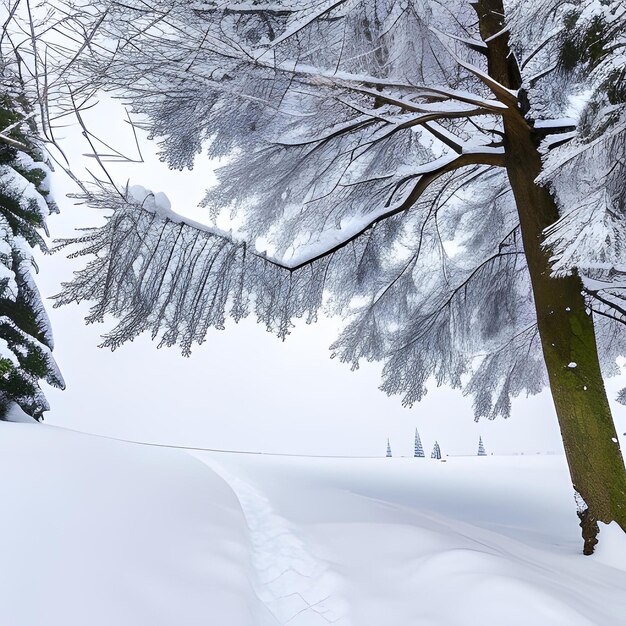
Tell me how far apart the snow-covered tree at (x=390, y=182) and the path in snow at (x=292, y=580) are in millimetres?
1646

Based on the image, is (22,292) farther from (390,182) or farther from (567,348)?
(567,348)

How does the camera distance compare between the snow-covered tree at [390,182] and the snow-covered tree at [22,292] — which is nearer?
the snow-covered tree at [390,182]

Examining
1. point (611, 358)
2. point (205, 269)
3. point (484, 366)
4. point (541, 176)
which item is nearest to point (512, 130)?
point (541, 176)

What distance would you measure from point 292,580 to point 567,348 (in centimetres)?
246

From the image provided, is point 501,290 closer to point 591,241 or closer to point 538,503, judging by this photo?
point 538,503

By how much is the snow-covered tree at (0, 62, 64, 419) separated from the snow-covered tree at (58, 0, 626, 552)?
2.95 meters

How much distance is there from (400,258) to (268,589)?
3.72 meters

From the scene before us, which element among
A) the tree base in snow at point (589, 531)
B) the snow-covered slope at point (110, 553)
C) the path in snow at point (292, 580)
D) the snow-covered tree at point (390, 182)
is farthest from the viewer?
the tree base in snow at point (589, 531)

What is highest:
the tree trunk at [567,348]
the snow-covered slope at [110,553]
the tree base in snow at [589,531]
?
the tree trunk at [567,348]

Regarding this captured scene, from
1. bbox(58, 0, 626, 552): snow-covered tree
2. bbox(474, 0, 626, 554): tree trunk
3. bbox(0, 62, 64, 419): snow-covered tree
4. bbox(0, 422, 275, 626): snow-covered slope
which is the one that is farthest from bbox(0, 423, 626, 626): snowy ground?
bbox(0, 62, 64, 419): snow-covered tree

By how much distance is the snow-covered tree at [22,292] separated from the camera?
5.89 meters

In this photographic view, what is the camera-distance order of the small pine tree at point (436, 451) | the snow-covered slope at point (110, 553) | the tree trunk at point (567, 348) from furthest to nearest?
the small pine tree at point (436, 451) < the tree trunk at point (567, 348) < the snow-covered slope at point (110, 553)

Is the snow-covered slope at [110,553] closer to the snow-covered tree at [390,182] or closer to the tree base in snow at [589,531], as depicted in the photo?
the snow-covered tree at [390,182]

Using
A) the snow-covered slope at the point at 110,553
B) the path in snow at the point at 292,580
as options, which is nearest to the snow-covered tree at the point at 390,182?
the snow-covered slope at the point at 110,553
